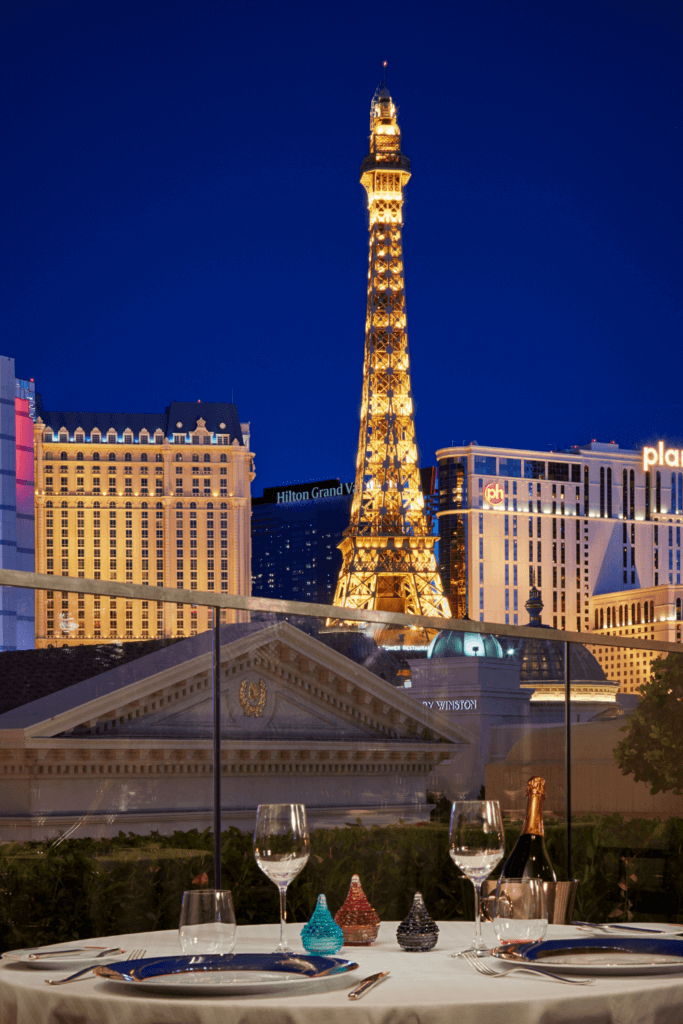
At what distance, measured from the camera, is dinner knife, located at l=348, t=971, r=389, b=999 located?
1851mm

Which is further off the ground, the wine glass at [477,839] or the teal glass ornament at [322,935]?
the wine glass at [477,839]

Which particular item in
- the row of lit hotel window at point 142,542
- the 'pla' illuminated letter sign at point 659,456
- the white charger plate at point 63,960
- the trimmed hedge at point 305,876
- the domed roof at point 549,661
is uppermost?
the 'pla' illuminated letter sign at point 659,456

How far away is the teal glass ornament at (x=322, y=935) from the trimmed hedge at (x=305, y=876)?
72 centimetres

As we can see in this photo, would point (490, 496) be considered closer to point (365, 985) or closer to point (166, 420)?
point (166, 420)

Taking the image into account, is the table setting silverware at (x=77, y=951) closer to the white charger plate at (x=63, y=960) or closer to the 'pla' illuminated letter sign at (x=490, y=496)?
the white charger plate at (x=63, y=960)

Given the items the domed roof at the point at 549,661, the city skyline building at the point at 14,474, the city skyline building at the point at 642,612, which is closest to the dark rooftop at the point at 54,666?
the domed roof at the point at 549,661

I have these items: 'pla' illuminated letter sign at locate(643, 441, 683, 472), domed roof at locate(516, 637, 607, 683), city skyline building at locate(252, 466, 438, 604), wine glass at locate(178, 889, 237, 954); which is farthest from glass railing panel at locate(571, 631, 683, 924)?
city skyline building at locate(252, 466, 438, 604)

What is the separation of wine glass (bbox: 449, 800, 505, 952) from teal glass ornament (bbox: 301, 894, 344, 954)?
0.25 metres

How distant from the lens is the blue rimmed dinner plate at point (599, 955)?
2.02 meters

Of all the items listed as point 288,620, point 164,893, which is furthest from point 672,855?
point 164,893

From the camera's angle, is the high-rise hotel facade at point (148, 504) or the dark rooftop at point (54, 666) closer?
the dark rooftop at point (54, 666)

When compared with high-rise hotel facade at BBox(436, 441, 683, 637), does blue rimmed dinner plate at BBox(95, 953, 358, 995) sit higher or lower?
lower

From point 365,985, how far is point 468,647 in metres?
2.37

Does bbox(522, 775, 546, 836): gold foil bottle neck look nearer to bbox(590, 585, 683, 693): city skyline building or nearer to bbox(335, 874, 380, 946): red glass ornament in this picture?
bbox(335, 874, 380, 946): red glass ornament
